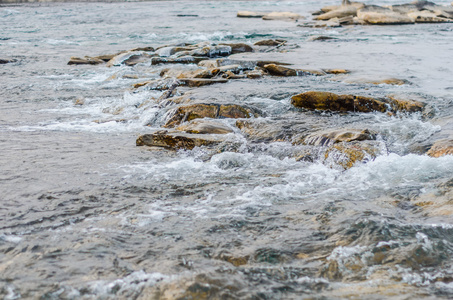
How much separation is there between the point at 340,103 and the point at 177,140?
305 cm

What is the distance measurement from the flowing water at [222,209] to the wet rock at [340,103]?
10.0 inches

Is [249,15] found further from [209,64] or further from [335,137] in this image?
[335,137]

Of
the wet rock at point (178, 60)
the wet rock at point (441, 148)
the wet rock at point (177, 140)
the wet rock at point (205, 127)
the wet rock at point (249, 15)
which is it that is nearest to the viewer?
the wet rock at point (441, 148)

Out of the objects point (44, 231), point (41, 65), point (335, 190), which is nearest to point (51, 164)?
point (44, 231)

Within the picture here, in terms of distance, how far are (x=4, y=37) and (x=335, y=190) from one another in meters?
21.7

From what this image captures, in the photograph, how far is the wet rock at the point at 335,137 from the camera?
560 cm

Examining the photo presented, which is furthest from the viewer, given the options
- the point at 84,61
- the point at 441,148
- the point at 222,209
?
the point at 84,61

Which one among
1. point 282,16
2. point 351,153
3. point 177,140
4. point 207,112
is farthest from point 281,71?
point 282,16

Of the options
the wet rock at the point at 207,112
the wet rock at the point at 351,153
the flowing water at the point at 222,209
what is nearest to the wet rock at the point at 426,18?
the flowing water at the point at 222,209

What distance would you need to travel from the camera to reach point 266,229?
11.8 ft

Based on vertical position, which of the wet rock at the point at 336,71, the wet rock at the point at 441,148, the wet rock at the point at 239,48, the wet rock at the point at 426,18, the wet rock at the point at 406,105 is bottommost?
the wet rock at the point at 441,148

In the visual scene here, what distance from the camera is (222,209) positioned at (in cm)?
401

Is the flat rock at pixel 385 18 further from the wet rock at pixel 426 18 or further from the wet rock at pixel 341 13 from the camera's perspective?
the wet rock at pixel 341 13

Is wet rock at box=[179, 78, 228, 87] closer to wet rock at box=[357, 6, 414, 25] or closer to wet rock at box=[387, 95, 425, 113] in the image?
wet rock at box=[387, 95, 425, 113]
